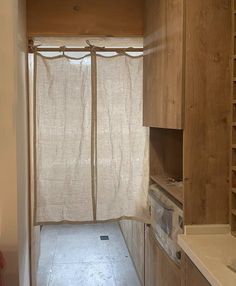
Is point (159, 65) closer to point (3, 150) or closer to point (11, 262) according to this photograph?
point (3, 150)

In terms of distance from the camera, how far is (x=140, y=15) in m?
2.80

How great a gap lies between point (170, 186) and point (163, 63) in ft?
2.76

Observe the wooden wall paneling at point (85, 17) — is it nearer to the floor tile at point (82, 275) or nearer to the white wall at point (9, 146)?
the white wall at point (9, 146)

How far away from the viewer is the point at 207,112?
1.78 metres

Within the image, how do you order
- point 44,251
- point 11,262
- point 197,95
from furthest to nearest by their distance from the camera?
1. point 44,251
2. point 11,262
3. point 197,95

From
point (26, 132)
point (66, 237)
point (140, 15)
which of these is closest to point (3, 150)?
point (26, 132)

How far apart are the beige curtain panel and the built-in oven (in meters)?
0.23

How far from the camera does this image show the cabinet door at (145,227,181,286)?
7.02 ft

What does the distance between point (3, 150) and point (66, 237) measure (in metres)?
2.86

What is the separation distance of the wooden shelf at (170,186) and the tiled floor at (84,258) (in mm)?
1136

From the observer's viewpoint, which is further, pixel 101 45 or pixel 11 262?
pixel 101 45

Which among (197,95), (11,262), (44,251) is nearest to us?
(197,95)

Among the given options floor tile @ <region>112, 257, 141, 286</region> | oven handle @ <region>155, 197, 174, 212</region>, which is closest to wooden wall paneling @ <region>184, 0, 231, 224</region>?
oven handle @ <region>155, 197, 174, 212</region>

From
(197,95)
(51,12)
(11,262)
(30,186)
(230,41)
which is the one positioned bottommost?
(11,262)
